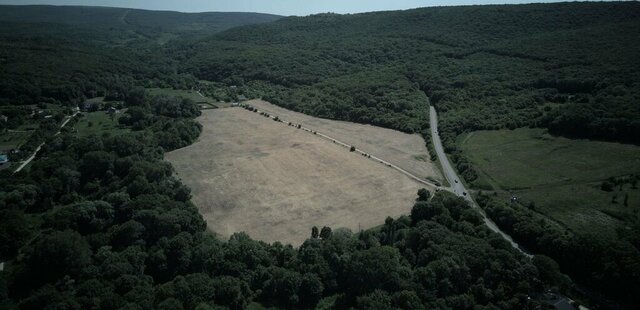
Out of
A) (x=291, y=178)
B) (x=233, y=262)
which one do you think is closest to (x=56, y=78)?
(x=291, y=178)

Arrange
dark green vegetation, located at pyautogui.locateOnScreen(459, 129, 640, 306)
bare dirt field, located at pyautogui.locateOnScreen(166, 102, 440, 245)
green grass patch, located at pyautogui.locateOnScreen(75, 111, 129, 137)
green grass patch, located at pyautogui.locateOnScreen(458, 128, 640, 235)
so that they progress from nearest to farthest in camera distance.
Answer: dark green vegetation, located at pyautogui.locateOnScreen(459, 129, 640, 306) < green grass patch, located at pyautogui.locateOnScreen(458, 128, 640, 235) < bare dirt field, located at pyautogui.locateOnScreen(166, 102, 440, 245) < green grass patch, located at pyautogui.locateOnScreen(75, 111, 129, 137)

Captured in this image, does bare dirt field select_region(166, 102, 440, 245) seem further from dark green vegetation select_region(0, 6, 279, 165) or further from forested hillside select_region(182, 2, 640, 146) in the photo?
dark green vegetation select_region(0, 6, 279, 165)

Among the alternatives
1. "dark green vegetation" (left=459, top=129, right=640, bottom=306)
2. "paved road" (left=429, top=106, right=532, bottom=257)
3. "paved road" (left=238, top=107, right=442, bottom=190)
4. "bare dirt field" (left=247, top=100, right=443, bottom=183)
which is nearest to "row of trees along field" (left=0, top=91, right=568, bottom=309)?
"paved road" (left=429, top=106, right=532, bottom=257)

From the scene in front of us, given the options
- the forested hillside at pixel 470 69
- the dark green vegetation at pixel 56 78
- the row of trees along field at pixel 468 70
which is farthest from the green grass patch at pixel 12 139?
the forested hillside at pixel 470 69

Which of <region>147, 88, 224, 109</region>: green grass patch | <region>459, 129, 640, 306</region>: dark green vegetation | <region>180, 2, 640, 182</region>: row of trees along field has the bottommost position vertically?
<region>147, 88, 224, 109</region>: green grass patch

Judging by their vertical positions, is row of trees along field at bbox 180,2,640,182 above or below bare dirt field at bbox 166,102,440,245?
above

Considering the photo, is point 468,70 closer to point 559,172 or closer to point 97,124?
point 559,172

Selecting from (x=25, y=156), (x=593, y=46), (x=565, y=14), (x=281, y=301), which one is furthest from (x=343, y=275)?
(x=565, y=14)
